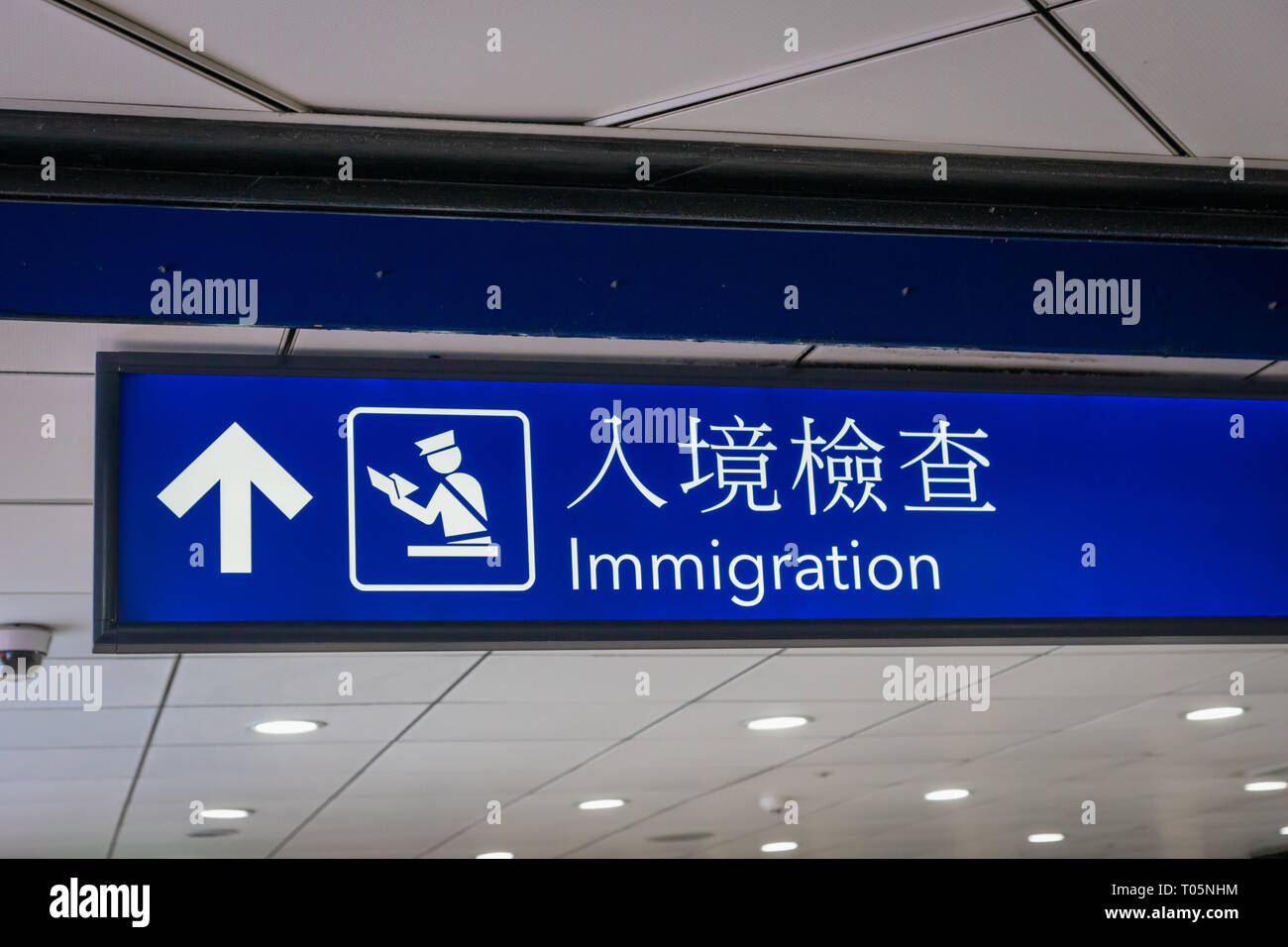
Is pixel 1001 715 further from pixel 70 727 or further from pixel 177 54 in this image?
pixel 177 54

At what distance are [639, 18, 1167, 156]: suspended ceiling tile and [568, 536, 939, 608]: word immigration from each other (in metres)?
Answer: 0.54

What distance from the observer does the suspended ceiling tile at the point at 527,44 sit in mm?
1574

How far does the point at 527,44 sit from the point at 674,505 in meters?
0.59

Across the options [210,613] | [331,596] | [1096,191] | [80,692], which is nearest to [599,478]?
[331,596]

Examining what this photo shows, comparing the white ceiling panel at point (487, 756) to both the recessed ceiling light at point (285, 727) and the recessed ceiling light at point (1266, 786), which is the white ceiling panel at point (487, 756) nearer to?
the recessed ceiling light at point (285, 727)

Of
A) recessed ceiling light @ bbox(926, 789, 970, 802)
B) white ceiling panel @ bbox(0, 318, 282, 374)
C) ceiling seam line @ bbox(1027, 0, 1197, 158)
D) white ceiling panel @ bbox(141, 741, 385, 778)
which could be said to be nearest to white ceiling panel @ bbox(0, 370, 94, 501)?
white ceiling panel @ bbox(0, 318, 282, 374)

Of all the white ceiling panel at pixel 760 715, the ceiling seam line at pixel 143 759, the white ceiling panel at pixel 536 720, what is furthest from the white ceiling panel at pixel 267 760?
the white ceiling panel at pixel 760 715

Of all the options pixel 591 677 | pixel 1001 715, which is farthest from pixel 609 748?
pixel 1001 715

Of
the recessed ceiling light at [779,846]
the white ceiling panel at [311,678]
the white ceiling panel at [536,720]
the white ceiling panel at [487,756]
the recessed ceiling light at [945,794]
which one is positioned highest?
the white ceiling panel at [311,678]

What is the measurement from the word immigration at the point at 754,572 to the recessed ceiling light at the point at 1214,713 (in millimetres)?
3976

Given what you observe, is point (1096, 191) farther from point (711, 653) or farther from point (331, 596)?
point (711, 653)

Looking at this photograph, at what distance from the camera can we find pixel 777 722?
5191 millimetres

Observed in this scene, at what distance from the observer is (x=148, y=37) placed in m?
1.58

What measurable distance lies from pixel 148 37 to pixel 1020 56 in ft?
3.33
